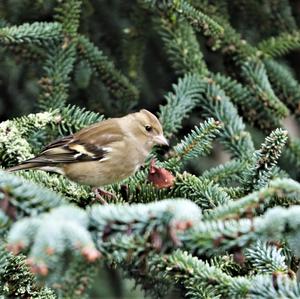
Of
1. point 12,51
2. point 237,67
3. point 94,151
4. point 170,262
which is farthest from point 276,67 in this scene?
point 170,262

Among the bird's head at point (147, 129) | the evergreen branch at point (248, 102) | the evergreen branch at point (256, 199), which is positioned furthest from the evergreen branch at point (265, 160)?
the evergreen branch at point (248, 102)

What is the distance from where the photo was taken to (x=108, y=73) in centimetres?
384

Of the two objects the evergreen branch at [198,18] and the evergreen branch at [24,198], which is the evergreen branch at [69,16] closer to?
the evergreen branch at [198,18]

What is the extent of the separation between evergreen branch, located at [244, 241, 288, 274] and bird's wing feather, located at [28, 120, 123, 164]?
1.10m

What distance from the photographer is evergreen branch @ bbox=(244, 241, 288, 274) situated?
7.30 ft

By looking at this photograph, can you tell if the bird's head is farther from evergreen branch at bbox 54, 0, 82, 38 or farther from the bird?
evergreen branch at bbox 54, 0, 82, 38

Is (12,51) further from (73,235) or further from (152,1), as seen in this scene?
(73,235)

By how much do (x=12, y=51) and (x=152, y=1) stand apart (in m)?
0.83

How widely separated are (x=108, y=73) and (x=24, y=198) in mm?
2215

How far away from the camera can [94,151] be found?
3686 mm

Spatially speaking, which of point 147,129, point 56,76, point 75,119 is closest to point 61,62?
point 56,76

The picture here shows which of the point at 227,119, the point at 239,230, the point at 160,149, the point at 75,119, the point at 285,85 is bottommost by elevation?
the point at 160,149

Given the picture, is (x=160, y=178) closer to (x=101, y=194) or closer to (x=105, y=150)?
(x=101, y=194)

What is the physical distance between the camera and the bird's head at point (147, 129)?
3537mm
